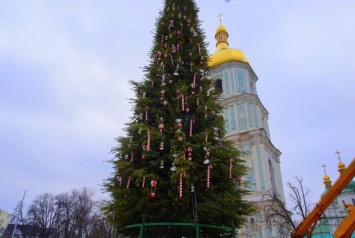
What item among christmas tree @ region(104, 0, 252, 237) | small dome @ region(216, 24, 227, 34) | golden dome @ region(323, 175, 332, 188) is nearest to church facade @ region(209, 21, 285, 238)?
small dome @ region(216, 24, 227, 34)

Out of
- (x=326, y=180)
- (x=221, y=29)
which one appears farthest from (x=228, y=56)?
(x=326, y=180)

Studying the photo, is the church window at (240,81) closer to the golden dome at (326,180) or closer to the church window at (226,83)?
the church window at (226,83)

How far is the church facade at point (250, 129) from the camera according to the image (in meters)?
25.6

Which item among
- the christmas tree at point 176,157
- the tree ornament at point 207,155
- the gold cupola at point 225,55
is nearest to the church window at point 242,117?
the gold cupola at point 225,55

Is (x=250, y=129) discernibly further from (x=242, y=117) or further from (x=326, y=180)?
(x=326, y=180)

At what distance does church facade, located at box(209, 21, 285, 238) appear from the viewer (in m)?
25.6

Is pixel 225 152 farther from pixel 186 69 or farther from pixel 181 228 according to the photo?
pixel 186 69

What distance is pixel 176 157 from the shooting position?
21.7 ft

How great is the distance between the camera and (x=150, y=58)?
900 cm

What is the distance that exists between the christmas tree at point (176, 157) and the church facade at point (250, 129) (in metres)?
17.4

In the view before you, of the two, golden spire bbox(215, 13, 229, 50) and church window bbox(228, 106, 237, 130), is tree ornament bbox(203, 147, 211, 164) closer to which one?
church window bbox(228, 106, 237, 130)

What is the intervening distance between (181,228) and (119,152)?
233 cm

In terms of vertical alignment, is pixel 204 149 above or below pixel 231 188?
above

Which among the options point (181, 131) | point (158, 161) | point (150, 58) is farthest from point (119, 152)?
point (150, 58)
